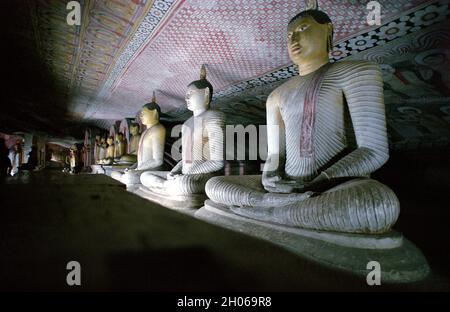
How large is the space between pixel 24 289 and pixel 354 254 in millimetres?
1318

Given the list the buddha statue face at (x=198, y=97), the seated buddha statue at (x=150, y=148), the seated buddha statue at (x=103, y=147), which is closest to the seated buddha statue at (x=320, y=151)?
the buddha statue face at (x=198, y=97)

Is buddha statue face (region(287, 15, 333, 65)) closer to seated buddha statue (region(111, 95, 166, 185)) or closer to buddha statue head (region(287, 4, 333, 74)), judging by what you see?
buddha statue head (region(287, 4, 333, 74))

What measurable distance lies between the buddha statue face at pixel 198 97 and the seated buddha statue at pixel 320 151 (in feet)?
3.72

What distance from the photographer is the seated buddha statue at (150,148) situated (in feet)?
12.8

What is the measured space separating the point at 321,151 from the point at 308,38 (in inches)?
33.4

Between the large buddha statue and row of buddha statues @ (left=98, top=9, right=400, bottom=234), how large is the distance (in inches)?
21.7

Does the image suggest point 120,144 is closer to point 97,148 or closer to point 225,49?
point 97,148

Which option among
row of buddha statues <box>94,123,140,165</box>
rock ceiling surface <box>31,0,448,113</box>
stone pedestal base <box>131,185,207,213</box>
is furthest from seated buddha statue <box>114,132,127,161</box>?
stone pedestal base <box>131,185,207,213</box>

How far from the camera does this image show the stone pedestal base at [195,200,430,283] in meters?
1.08

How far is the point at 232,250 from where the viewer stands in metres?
1.31

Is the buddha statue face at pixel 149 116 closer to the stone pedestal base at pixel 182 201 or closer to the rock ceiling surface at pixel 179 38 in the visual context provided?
the rock ceiling surface at pixel 179 38

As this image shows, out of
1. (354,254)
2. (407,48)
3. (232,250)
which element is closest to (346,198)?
(354,254)
